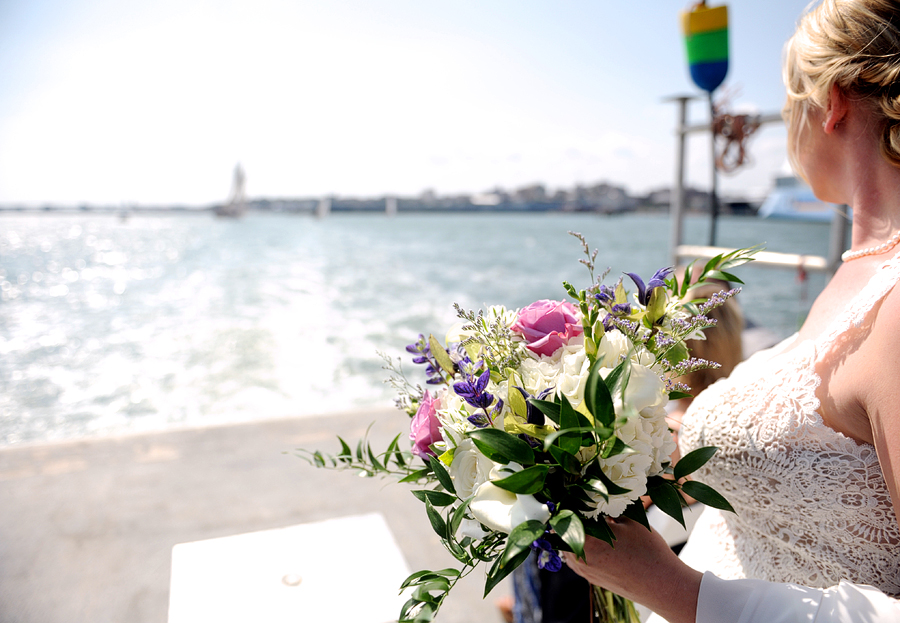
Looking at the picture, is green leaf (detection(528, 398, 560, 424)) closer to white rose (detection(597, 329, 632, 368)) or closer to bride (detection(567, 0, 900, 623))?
white rose (detection(597, 329, 632, 368))

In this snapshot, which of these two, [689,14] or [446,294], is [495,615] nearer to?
[689,14]

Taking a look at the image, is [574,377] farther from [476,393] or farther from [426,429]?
[426,429]

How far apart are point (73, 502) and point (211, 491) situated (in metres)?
0.67

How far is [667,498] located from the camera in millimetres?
743

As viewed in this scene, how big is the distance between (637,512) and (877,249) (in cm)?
66

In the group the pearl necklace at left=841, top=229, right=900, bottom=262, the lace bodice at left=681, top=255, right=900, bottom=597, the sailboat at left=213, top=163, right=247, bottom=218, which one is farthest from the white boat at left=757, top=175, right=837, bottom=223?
the sailboat at left=213, top=163, right=247, bottom=218

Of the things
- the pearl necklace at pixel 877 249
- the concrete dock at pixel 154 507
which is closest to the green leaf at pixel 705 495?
the pearl necklace at pixel 877 249

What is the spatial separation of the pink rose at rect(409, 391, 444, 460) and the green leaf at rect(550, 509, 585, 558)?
0.25 metres

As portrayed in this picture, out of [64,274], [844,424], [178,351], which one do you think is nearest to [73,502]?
[844,424]

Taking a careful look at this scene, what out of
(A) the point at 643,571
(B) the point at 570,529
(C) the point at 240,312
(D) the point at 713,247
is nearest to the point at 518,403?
(B) the point at 570,529

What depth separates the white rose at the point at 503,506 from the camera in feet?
2.08

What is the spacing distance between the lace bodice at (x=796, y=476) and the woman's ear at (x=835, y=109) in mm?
262

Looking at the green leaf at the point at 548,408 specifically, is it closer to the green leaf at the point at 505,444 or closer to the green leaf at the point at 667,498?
the green leaf at the point at 505,444

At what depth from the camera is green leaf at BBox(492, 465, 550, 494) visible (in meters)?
0.62
